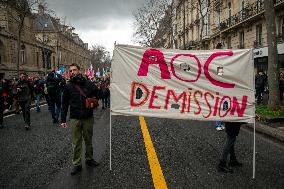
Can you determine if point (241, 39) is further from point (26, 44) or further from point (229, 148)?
point (26, 44)

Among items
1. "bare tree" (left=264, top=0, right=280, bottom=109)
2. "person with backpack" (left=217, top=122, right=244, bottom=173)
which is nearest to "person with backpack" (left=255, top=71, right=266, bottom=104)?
"bare tree" (left=264, top=0, right=280, bottom=109)

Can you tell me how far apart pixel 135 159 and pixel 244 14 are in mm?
26663

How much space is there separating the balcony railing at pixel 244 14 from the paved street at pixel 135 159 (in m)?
20.4

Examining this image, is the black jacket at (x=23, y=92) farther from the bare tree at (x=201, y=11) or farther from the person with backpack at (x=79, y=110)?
the bare tree at (x=201, y=11)

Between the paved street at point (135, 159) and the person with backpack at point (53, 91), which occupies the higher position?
the person with backpack at point (53, 91)

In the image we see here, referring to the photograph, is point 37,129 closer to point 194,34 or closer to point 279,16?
point 279,16

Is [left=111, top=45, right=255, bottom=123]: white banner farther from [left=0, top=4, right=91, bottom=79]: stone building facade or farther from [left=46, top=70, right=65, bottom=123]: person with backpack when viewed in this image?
[left=0, top=4, right=91, bottom=79]: stone building facade

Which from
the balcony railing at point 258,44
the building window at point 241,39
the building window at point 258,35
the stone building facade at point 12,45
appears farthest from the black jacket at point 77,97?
the stone building facade at point 12,45

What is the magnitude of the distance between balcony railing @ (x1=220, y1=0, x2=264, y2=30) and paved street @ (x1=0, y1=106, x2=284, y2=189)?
2043 cm

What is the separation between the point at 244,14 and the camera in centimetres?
2914

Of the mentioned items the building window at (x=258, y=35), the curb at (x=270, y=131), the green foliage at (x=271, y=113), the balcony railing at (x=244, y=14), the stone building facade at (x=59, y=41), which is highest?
the stone building facade at (x=59, y=41)

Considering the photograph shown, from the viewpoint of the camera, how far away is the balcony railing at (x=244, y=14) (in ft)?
86.6

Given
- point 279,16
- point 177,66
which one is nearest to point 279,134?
point 177,66

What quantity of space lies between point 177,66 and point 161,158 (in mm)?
1846
